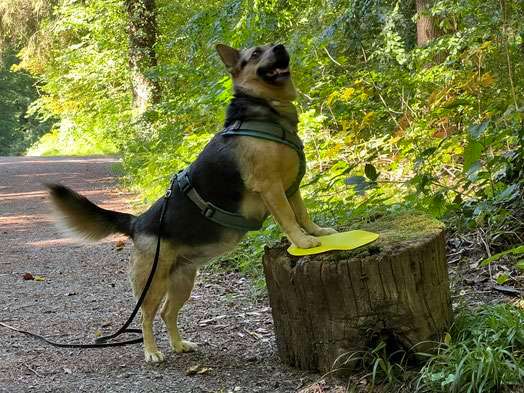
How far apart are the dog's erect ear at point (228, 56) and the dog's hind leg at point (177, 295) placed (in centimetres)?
128

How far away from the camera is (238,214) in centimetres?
386

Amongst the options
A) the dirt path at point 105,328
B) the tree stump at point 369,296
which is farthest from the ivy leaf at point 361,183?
the tree stump at point 369,296

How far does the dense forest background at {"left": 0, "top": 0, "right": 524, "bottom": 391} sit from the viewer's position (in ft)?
16.3

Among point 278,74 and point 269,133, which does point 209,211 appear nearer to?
point 269,133

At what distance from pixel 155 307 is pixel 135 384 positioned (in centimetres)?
54

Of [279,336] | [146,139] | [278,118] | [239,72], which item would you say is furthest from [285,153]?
[146,139]

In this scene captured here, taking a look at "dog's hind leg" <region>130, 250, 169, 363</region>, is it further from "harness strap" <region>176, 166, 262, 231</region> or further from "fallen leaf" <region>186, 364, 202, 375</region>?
"harness strap" <region>176, 166, 262, 231</region>

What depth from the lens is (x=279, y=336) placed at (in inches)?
147

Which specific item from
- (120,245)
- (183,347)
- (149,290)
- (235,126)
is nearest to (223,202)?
(235,126)

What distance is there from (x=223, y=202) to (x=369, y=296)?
1088 mm

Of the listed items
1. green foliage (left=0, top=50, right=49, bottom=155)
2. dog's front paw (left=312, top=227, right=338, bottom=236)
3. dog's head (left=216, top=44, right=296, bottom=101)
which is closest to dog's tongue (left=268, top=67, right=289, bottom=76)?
dog's head (left=216, top=44, right=296, bottom=101)

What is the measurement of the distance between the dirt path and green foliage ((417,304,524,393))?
0.79 meters

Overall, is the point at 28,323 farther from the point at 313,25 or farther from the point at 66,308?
the point at 313,25

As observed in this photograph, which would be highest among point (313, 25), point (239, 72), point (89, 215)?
point (313, 25)
